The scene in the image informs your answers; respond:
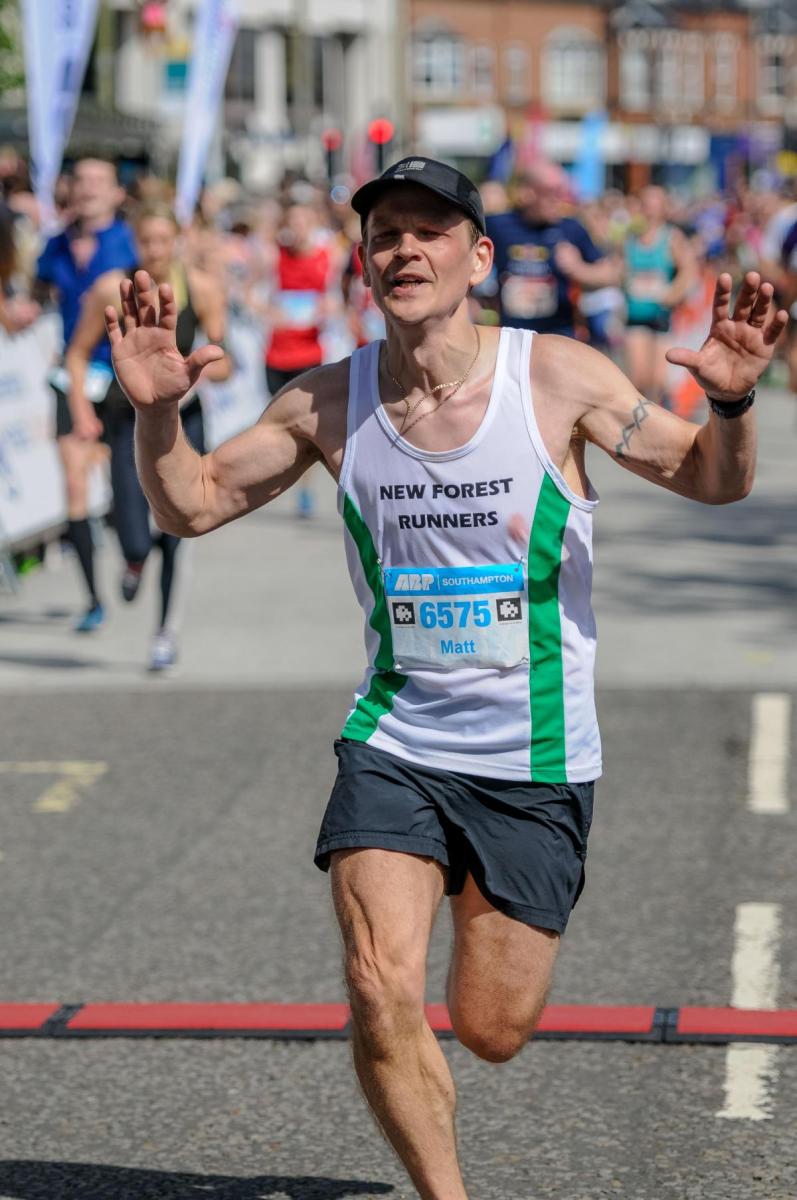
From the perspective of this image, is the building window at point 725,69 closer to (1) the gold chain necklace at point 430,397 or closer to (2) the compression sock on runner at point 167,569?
(2) the compression sock on runner at point 167,569

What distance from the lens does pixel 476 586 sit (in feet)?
12.6

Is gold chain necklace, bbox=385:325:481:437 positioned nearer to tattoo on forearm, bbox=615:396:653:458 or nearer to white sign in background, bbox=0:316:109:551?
tattoo on forearm, bbox=615:396:653:458

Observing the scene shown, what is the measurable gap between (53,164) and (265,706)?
942 cm

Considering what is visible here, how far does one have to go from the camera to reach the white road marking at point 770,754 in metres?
7.23

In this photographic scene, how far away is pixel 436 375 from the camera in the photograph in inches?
153

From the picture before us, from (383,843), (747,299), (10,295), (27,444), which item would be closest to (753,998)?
(383,843)

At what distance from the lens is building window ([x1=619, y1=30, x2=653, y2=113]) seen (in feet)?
342

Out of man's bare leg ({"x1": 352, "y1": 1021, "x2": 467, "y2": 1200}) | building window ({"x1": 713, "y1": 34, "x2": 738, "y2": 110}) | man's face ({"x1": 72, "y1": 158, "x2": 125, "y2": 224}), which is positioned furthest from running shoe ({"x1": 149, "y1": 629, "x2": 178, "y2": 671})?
building window ({"x1": 713, "y1": 34, "x2": 738, "y2": 110})

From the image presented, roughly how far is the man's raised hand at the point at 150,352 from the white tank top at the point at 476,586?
12.0 inches

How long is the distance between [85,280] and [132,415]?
4.31ft

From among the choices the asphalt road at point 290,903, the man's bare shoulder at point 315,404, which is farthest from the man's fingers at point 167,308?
the asphalt road at point 290,903

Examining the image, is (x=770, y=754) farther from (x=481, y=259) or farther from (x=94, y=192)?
(x=94, y=192)

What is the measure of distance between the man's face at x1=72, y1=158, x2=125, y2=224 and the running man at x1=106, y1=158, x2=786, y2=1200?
264 inches

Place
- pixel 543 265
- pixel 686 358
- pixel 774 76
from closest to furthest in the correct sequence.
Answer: pixel 686 358 → pixel 543 265 → pixel 774 76
